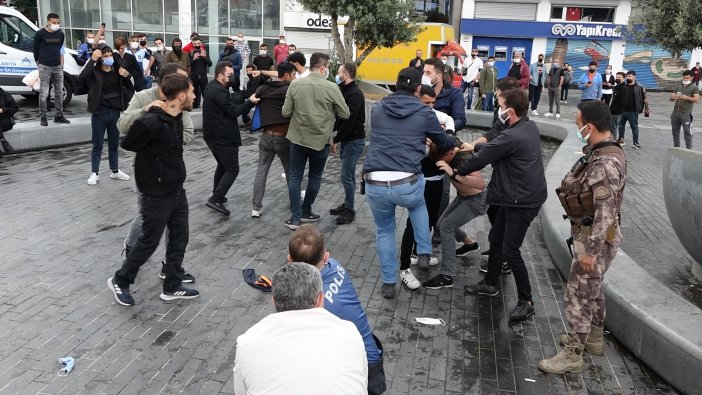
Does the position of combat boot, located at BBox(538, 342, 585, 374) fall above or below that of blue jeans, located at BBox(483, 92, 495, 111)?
below

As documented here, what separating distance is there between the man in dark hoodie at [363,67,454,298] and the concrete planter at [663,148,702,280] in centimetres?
205

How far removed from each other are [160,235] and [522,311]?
116 inches

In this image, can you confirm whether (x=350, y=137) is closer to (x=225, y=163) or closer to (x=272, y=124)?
(x=272, y=124)

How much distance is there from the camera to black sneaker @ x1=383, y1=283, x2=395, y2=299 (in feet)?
17.3

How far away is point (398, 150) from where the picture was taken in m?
4.98

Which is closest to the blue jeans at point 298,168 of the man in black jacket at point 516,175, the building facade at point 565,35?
the man in black jacket at point 516,175

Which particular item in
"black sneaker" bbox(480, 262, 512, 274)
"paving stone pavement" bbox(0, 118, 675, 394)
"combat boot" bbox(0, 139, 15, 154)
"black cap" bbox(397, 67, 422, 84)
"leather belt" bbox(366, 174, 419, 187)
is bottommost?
"paving stone pavement" bbox(0, 118, 675, 394)

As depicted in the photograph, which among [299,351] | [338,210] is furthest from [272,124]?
[299,351]

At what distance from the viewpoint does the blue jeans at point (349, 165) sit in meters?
7.36

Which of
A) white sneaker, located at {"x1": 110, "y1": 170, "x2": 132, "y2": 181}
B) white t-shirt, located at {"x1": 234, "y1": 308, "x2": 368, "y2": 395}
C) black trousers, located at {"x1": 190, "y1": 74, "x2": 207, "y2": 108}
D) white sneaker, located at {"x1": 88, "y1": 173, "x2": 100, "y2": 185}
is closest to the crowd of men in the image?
white t-shirt, located at {"x1": 234, "y1": 308, "x2": 368, "y2": 395}

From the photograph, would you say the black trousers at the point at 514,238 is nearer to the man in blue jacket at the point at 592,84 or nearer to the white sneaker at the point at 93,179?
the white sneaker at the point at 93,179

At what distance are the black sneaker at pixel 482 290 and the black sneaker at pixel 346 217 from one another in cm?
224

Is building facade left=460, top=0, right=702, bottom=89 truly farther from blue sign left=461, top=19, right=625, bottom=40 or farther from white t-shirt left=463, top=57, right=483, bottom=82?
white t-shirt left=463, top=57, right=483, bottom=82

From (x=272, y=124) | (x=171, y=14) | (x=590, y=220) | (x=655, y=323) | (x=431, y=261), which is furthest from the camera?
(x=171, y=14)
